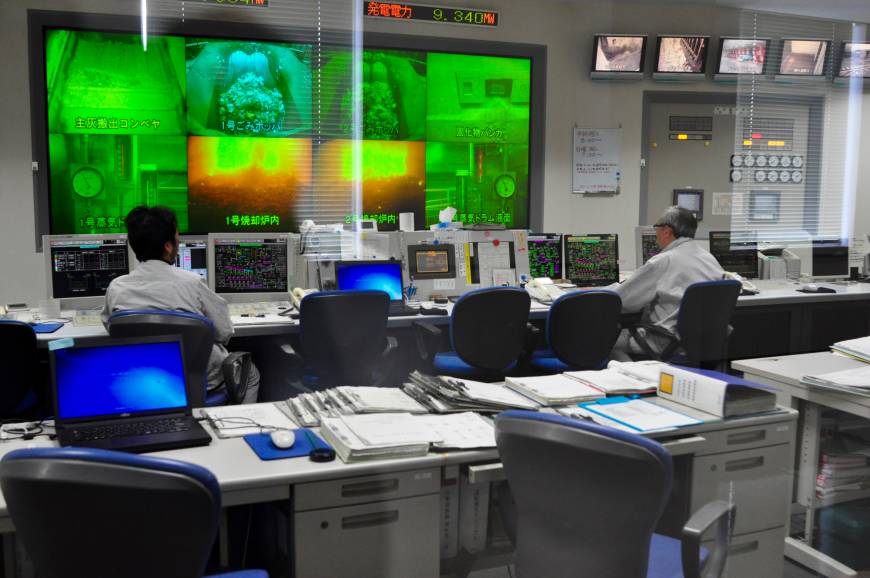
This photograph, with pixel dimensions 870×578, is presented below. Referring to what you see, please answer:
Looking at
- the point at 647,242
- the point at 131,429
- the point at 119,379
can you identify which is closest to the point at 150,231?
the point at 119,379

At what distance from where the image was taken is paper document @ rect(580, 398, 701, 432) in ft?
7.05

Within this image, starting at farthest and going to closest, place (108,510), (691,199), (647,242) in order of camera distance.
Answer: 1. (691,199)
2. (647,242)
3. (108,510)

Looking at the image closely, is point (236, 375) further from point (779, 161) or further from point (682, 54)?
point (682, 54)

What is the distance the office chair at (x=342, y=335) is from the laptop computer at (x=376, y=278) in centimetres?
60

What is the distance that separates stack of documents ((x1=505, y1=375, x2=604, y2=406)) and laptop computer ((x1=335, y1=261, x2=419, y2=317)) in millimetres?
1752

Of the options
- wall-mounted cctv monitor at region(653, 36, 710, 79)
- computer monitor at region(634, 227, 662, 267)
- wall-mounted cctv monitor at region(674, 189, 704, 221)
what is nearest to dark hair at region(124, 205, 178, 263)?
computer monitor at region(634, 227, 662, 267)

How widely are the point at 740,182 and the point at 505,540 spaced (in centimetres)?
522

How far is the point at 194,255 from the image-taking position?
412 cm

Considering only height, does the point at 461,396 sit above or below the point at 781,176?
below

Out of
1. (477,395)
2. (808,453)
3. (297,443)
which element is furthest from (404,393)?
(808,453)

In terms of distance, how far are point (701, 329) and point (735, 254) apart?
1644mm

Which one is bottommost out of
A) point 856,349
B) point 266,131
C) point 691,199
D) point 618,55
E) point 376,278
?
point 856,349

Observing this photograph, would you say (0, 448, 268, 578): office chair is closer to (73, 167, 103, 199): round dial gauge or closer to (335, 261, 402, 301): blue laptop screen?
(335, 261, 402, 301): blue laptop screen

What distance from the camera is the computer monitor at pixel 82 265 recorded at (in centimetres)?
388
